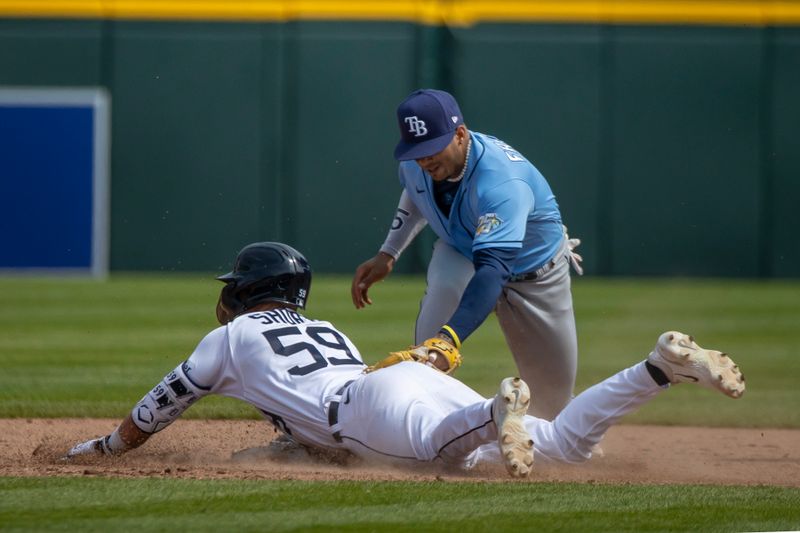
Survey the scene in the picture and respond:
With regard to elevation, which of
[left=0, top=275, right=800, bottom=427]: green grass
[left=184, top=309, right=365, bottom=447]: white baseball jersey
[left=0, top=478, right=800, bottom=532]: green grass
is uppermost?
[left=184, top=309, right=365, bottom=447]: white baseball jersey

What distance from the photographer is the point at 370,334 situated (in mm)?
9734

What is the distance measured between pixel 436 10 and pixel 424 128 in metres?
10.3

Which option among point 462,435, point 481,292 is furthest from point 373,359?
point 462,435

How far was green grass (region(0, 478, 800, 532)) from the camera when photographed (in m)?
3.67

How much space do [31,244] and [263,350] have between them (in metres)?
10.2

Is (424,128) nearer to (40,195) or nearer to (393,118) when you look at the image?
(393,118)

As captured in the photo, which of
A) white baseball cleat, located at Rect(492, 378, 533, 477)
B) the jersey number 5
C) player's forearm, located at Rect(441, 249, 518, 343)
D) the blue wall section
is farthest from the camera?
the blue wall section

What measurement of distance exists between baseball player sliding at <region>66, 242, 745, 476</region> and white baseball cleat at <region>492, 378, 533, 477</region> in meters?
0.02

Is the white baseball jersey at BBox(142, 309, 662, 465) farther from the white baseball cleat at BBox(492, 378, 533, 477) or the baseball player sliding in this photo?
the white baseball cleat at BBox(492, 378, 533, 477)

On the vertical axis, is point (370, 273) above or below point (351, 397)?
above

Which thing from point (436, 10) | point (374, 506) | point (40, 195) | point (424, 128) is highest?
point (436, 10)

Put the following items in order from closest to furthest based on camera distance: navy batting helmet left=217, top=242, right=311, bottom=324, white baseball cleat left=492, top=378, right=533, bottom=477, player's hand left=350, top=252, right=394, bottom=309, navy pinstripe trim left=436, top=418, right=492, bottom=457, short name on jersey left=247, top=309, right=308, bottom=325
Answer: white baseball cleat left=492, top=378, right=533, bottom=477
navy pinstripe trim left=436, top=418, right=492, bottom=457
short name on jersey left=247, top=309, right=308, bottom=325
navy batting helmet left=217, top=242, right=311, bottom=324
player's hand left=350, top=252, right=394, bottom=309

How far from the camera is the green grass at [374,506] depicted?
3.67 meters

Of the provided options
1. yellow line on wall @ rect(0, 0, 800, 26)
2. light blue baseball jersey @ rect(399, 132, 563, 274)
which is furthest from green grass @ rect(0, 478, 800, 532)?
yellow line on wall @ rect(0, 0, 800, 26)
